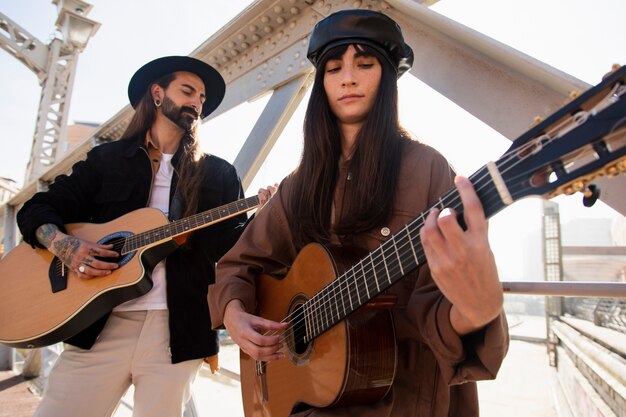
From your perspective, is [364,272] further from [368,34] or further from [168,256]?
[168,256]

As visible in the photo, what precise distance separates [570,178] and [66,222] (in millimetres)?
2290

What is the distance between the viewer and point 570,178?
0.72 metres

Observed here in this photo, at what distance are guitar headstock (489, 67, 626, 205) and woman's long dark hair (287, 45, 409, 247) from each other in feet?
1.67

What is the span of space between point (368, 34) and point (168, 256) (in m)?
1.37

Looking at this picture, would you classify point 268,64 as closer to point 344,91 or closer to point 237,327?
point 344,91

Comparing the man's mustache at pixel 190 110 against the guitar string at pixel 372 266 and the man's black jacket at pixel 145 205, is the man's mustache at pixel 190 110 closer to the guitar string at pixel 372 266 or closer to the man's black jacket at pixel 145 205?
the man's black jacket at pixel 145 205

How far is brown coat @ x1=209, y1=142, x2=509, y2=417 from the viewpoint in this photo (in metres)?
0.92

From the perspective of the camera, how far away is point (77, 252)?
1.89 m

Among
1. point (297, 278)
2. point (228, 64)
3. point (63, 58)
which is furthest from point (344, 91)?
point (63, 58)

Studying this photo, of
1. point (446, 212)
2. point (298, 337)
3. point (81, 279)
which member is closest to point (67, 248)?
point (81, 279)

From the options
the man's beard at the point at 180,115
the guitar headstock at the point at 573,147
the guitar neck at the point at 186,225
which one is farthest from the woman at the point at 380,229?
the man's beard at the point at 180,115

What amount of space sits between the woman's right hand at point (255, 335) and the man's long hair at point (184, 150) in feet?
2.59

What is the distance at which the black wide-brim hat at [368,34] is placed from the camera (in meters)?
1.42

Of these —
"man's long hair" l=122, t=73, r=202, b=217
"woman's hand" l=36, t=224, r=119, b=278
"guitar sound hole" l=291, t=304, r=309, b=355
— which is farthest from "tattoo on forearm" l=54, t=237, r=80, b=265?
"guitar sound hole" l=291, t=304, r=309, b=355
